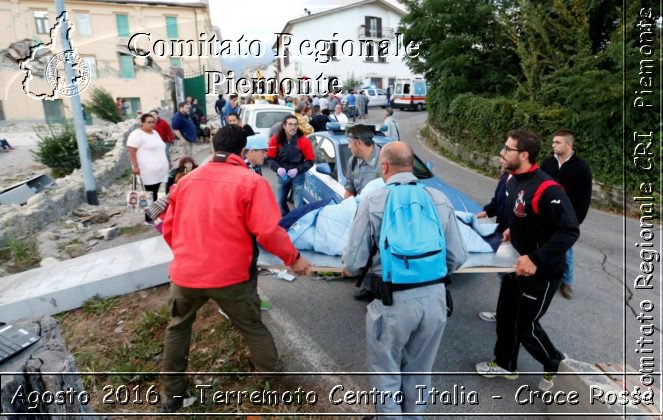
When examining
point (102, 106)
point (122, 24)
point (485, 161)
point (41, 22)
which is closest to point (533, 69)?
point (485, 161)

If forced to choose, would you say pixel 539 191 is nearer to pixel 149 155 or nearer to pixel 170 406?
pixel 170 406

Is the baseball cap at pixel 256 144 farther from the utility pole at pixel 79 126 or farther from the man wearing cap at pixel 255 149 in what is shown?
the utility pole at pixel 79 126

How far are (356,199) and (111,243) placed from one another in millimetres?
4517

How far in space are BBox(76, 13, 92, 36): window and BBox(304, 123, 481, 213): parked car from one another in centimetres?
2999

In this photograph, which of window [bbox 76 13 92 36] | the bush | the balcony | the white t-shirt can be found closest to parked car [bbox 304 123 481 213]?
the white t-shirt

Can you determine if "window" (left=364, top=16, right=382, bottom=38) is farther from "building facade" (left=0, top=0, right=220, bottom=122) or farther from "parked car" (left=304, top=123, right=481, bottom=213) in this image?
"parked car" (left=304, top=123, right=481, bottom=213)

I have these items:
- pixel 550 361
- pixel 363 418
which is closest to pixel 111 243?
pixel 363 418

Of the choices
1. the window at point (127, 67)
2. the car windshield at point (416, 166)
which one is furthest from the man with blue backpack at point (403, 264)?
the window at point (127, 67)

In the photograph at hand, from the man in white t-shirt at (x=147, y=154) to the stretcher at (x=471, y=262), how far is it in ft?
12.8

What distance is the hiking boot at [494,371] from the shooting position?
320 cm

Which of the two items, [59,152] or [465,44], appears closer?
[59,152]

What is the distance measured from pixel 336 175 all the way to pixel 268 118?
6930mm

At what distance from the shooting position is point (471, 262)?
10.6ft

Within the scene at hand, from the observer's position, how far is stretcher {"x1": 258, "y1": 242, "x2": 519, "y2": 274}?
313 centimetres
